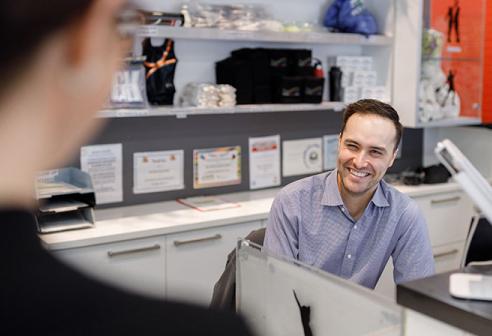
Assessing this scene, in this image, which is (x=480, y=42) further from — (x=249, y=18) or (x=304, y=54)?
(x=249, y=18)

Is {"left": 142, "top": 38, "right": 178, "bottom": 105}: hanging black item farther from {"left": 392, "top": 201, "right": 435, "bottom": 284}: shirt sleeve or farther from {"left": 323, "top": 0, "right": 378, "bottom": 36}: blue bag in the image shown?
{"left": 392, "top": 201, "right": 435, "bottom": 284}: shirt sleeve

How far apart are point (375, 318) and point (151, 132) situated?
97.6 inches

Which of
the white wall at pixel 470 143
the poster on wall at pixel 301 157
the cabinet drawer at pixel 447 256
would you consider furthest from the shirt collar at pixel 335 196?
the white wall at pixel 470 143

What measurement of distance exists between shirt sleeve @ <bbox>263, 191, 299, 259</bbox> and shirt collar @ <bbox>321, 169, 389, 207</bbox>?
0.12m

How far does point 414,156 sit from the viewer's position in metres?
4.69

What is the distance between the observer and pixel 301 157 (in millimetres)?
4082

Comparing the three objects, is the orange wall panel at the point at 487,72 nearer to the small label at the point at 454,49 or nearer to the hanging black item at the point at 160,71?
the small label at the point at 454,49

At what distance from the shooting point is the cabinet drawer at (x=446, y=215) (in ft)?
13.1

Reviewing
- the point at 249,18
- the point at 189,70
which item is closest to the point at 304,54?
the point at 249,18

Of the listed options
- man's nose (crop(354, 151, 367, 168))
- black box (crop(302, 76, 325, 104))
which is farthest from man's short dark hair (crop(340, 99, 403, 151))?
black box (crop(302, 76, 325, 104))

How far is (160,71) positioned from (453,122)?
6.74 ft

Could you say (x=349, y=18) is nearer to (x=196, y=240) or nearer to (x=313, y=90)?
(x=313, y=90)

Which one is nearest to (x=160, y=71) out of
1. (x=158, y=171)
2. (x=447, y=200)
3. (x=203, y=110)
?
(x=203, y=110)

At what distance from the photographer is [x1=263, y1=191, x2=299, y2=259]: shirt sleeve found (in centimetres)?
211
